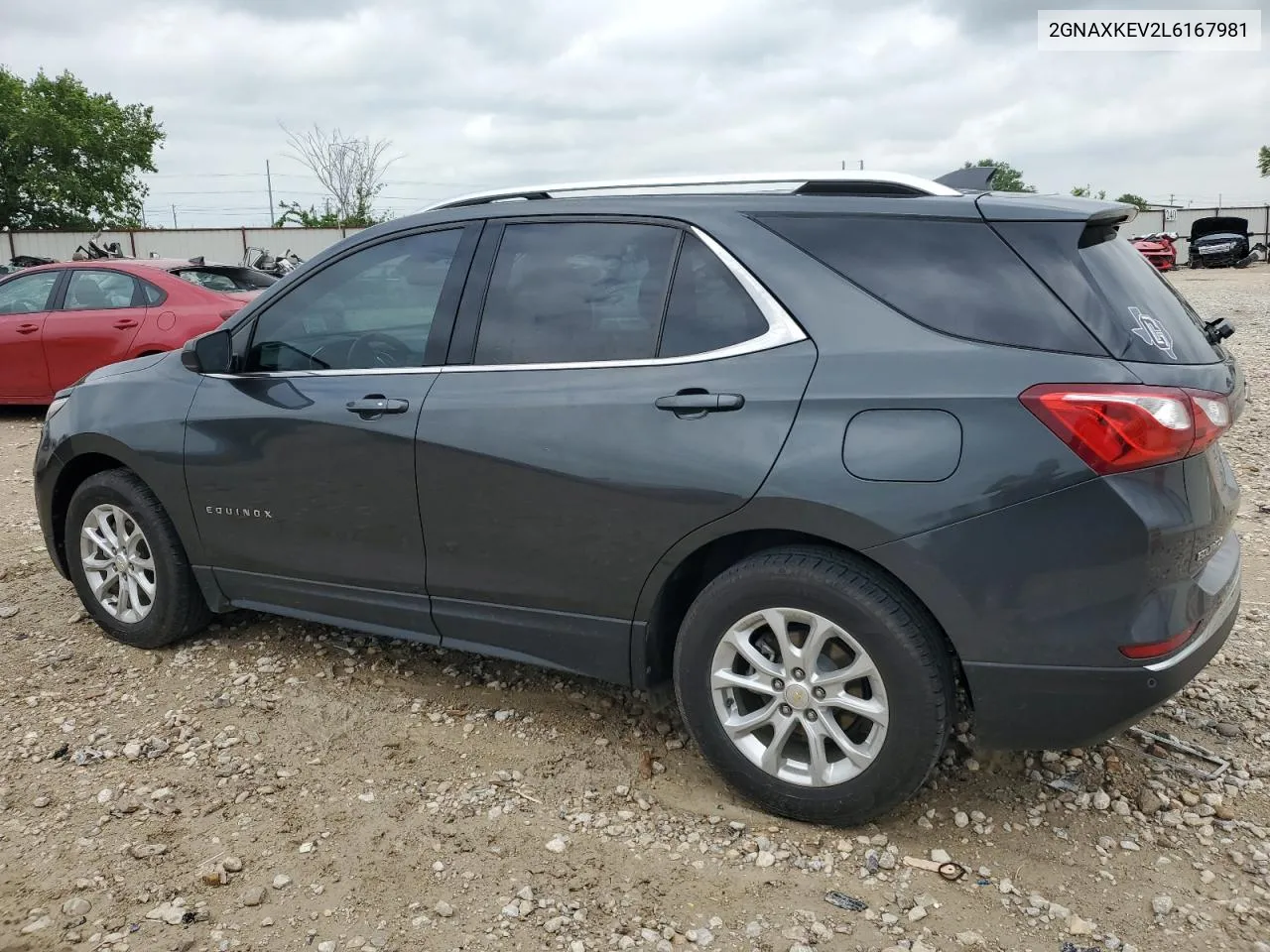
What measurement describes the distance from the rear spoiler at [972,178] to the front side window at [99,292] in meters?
7.68

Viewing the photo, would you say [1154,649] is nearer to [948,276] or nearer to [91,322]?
[948,276]

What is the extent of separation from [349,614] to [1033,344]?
2419mm

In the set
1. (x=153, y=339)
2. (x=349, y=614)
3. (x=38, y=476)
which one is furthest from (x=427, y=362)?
(x=153, y=339)

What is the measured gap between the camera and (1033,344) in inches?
99.1

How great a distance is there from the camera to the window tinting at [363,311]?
11.3 ft

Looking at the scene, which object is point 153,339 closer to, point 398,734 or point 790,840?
point 398,734

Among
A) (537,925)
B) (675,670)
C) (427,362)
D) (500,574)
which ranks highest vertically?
(427,362)

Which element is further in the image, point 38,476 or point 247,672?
point 38,476

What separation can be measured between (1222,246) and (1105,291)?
36365 millimetres

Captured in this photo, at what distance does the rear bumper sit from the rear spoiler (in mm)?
1425

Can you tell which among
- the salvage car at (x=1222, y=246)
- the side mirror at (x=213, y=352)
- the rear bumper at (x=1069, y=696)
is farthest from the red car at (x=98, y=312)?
the salvage car at (x=1222, y=246)

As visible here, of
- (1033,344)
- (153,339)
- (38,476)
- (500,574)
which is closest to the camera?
(1033,344)

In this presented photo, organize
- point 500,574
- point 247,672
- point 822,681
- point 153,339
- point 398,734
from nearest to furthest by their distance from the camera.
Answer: point 822,681 → point 500,574 → point 398,734 → point 247,672 → point 153,339

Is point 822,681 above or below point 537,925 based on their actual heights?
above
